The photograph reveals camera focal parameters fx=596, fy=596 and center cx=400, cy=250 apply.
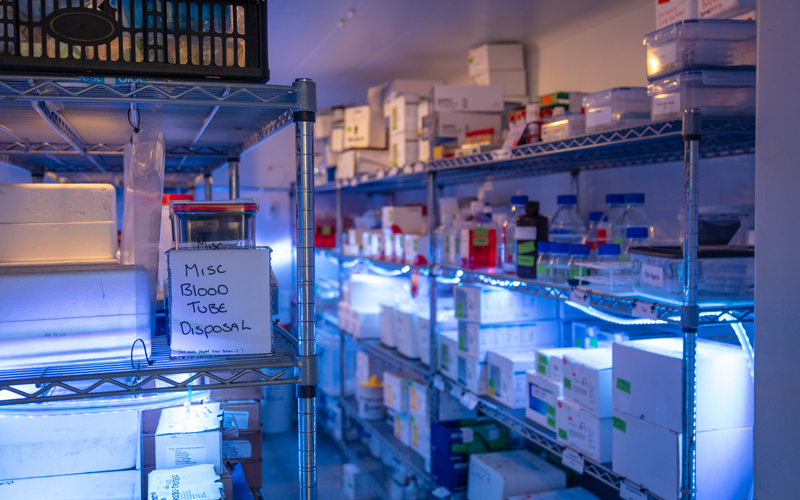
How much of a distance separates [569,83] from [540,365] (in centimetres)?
143

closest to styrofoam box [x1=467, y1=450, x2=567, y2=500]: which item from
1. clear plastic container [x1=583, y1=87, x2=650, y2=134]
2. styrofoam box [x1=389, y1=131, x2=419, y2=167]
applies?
clear plastic container [x1=583, y1=87, x2=650, y2=134]

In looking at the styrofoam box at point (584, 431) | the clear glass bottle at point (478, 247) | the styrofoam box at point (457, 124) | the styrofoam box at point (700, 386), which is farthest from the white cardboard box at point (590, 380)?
the styrofoam box at point (457, 124)

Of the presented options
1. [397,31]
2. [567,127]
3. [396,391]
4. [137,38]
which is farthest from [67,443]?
[397,31]

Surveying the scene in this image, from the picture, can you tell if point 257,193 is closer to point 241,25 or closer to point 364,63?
point 364,63

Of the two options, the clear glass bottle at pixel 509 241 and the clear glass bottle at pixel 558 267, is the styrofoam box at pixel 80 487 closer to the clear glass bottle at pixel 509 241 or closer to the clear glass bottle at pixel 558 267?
the clear glass bottle at pixel 558 267

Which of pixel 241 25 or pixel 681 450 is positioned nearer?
pixel 241 25

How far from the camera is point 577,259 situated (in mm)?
1931

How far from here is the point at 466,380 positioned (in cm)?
250

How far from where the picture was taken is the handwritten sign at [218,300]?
114cm

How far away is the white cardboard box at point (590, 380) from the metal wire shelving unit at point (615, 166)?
6.1 inches

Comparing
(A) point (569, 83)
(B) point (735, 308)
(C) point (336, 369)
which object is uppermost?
(A) point (569, 83)

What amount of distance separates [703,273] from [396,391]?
76.7 inches

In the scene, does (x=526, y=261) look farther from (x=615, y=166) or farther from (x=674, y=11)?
(x=674, y=11)

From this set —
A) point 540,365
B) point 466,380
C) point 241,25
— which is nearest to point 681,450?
point 540,365
